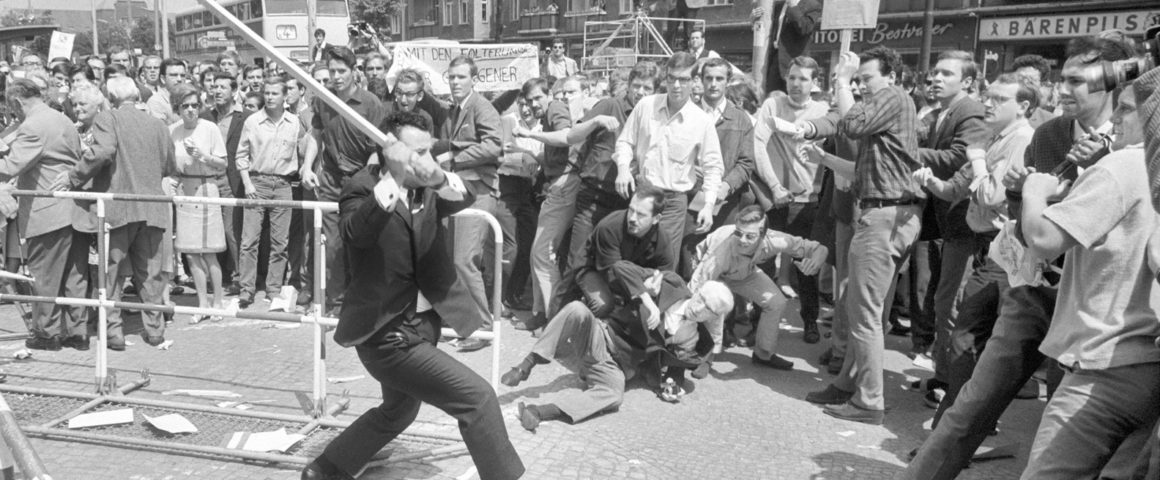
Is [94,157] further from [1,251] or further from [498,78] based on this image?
[498,78]

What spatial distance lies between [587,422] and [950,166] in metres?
2.70

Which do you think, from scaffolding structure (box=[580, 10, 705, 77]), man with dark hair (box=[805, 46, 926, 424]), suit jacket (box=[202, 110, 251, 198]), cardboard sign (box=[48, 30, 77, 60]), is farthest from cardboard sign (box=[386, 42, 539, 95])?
scaffolding structure (box=[580, 10, 705, 77])

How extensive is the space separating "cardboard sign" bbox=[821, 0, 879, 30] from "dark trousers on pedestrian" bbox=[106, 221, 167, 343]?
5.20m

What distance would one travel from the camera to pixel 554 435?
5504mm

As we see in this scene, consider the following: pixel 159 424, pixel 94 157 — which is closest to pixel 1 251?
pixel 94 157

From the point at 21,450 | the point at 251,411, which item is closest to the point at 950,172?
the point at 251,411

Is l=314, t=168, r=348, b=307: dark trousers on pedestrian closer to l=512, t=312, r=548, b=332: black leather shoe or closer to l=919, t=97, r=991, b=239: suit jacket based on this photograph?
l=512, t=312, r=548, b=332: black leather shoe

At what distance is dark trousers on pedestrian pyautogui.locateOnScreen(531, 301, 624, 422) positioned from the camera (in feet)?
19.5

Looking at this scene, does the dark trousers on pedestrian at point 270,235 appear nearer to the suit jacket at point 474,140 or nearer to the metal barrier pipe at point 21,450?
the suit jacket at point 474,140

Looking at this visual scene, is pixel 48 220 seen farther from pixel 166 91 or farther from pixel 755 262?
pixel 166 91

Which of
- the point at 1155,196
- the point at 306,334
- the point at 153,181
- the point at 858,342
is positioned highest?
the point at 1155,196

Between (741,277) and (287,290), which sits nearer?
(741,277)

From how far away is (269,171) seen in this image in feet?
28.5

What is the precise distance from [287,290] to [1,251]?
9.53 feet
